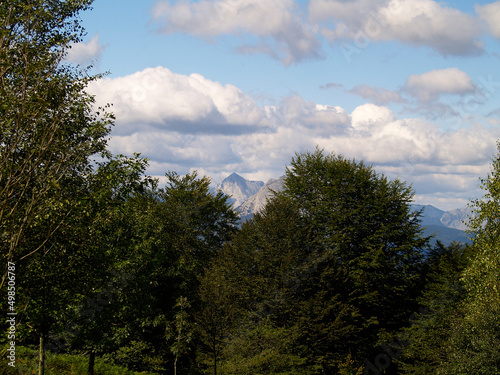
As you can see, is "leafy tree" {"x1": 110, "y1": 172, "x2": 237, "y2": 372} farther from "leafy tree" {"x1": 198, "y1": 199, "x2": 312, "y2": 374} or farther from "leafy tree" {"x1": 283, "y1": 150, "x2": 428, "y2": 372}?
"leafy tree" {"x1": 283, "y1": 150, "x2": 428, "y2": 372}

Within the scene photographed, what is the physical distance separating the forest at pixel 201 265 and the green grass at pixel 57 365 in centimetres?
27

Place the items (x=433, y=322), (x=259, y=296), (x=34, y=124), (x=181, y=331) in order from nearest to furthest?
(x=34, y=124)
(x=259, y=296)
(x=181, y=331)
(x=433, y=322)

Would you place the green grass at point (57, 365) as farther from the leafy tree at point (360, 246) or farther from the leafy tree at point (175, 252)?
the leafy tree at point (360, 246)

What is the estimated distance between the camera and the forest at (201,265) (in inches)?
420

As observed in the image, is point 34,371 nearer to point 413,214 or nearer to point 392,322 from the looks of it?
point 392,322

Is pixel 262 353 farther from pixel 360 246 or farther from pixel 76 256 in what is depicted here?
pixel 76 256

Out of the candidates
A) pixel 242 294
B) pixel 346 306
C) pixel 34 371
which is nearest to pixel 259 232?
pixel 242 294

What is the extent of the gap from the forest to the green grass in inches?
10.7

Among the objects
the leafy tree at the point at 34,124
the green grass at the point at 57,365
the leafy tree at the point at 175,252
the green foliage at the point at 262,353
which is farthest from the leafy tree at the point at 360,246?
the leafy tree at the point at 34,124

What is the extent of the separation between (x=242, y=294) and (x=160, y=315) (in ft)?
24.3

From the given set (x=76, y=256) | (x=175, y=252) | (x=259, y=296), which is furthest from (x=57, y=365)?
(x=175, y=252)

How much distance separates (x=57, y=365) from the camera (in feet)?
71.6

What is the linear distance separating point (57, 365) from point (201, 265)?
2219cm

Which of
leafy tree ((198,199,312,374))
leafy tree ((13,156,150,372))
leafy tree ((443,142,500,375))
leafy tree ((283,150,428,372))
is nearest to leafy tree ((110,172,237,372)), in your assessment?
leafy tree ((198,199,312,374))
